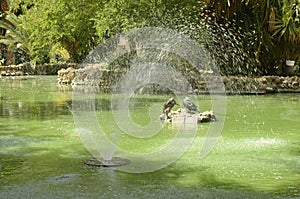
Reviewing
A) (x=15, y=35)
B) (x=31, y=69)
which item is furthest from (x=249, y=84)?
(x=15, y=35)

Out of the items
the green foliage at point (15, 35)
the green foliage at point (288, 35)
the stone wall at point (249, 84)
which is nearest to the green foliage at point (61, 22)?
the stone wall at point (249, 84)

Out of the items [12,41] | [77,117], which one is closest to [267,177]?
[77,117]

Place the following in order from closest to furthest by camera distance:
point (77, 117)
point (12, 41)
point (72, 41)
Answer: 1. point (77, 117)
2. point (72, 41)
3. point (12, 41)

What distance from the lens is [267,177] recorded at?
5887 millimetres

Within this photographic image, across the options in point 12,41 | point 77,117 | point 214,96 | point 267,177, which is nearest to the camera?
point 267,177

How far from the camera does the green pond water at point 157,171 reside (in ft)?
17.6

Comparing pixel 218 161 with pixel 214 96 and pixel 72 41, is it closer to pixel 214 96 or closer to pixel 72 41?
pixel 214 96

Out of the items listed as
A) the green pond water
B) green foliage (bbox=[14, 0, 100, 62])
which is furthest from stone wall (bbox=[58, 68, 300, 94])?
the green pond water

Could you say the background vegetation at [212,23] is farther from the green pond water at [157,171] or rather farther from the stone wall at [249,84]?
the green pond water at [157,171]

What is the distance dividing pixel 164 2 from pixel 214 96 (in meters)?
2.97

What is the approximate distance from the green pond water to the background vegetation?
17.3 ft

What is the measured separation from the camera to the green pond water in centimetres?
537

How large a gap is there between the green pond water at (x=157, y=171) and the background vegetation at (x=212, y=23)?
5.27 m

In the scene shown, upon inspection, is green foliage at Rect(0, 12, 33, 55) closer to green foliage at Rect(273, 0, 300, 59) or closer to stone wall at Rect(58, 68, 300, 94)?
stone wall at Rect(58, 68, 300, 94)
